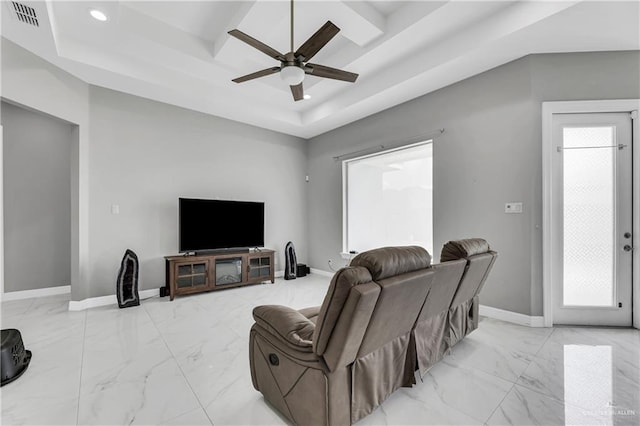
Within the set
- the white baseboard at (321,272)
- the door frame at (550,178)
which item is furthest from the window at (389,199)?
the door frame at (550,178)

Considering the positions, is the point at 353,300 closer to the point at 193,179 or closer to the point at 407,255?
the point at 407,255

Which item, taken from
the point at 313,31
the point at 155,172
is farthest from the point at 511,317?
the point at 155,172

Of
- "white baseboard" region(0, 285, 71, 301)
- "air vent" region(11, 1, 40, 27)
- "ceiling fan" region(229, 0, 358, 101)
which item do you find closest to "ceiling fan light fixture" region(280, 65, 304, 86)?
"ceiling fan" region(229, 0, 358, 101)

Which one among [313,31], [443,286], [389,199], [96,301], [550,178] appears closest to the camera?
[443,286]

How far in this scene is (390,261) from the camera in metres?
1.45

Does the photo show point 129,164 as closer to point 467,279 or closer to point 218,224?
point 218,224

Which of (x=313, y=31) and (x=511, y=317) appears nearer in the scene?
(x=511, y=317)

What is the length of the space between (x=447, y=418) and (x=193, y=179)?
4.33m

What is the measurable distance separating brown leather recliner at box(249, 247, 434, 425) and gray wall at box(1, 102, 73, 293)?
4336 millimetres

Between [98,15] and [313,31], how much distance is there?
2187 millimetres

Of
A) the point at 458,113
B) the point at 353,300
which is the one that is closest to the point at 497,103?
the point at 458,113

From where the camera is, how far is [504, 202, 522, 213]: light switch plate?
3.08 m

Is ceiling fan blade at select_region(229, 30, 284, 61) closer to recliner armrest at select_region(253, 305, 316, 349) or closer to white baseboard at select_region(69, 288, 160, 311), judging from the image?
recliner armrest at select_region(253, 305, 316, 349)

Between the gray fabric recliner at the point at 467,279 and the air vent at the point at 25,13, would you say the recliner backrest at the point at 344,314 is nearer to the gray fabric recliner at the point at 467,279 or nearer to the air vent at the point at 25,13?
the gray fabric recliner at the point at 467,279
